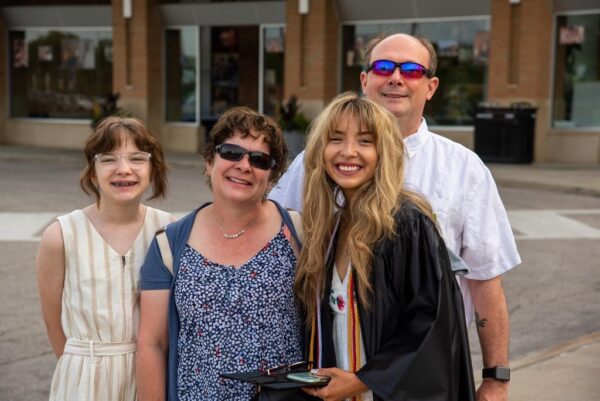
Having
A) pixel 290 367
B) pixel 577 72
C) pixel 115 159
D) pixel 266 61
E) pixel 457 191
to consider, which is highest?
pixel 266 61

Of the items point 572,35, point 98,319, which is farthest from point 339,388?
point 572,35

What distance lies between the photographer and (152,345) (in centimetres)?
295

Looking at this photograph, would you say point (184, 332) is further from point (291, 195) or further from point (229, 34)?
point (229, 34)

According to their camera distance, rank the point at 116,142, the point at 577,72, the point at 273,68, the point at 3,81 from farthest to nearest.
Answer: the point at 3,81 < the point at 273,68 < the point at 577,72 < the point at 116,142

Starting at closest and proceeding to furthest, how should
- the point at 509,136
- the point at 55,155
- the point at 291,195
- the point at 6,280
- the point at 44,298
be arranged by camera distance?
1. the point at 44,298
2. the point at 291,195
3. the point at 6,280
4. the point at 509,136
5. the point at 55,155

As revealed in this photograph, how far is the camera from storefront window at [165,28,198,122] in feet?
82.8

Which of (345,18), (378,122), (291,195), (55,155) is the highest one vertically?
(345,18)

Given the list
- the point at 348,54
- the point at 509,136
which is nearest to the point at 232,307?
the point at 509,136

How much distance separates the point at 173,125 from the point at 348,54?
18.0ft

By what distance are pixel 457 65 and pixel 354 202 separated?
19.9 meters

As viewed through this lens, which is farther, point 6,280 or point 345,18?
point 345,18

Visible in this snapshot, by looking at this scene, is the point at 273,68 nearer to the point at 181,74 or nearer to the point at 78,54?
the point at 181,74

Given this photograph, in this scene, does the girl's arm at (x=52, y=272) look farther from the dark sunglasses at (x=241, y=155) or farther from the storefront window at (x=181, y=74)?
the storefront window at (x=181, y=74)

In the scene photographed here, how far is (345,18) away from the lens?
23.2 metres
